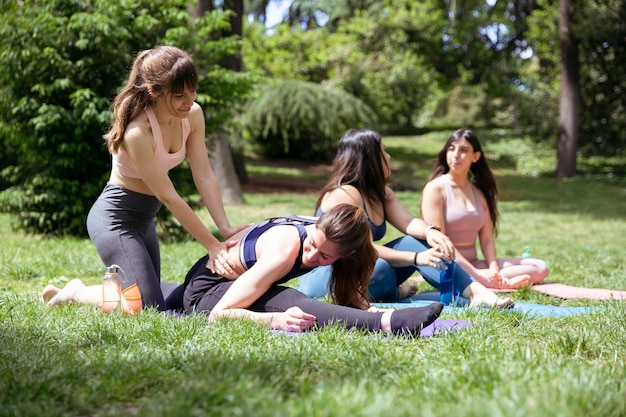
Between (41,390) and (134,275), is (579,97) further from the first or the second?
(41,390)

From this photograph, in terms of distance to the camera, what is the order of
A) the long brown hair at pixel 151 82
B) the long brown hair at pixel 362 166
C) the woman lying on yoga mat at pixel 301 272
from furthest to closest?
the long brown hair at pixel 362 166 → the long brown hair at pixel 151 82 → the woman lying on yoga mat at pixel 301 272

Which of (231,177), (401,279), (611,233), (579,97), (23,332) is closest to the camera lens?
(23,332)

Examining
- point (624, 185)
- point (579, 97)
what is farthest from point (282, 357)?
point (579, 97)

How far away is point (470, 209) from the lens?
5.56 metres

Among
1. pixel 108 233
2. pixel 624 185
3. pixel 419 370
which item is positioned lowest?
pixel 624 185

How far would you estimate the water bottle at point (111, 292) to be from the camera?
4.02 metres

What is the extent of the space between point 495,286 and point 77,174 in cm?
516

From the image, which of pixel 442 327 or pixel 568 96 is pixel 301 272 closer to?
pixel 442 327

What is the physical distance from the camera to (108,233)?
4.20 meters

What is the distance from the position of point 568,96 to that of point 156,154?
59.0ft

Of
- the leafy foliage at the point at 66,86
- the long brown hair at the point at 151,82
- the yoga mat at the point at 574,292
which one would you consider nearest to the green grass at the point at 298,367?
the yoga mat at the point at 574,292

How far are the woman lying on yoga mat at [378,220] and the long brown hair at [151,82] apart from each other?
1.44 meters

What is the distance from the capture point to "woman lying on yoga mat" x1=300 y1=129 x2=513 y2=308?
4.79 m

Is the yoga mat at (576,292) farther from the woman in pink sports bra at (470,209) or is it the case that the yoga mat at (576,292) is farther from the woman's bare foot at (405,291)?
the woman's bare foot at (405,291)
